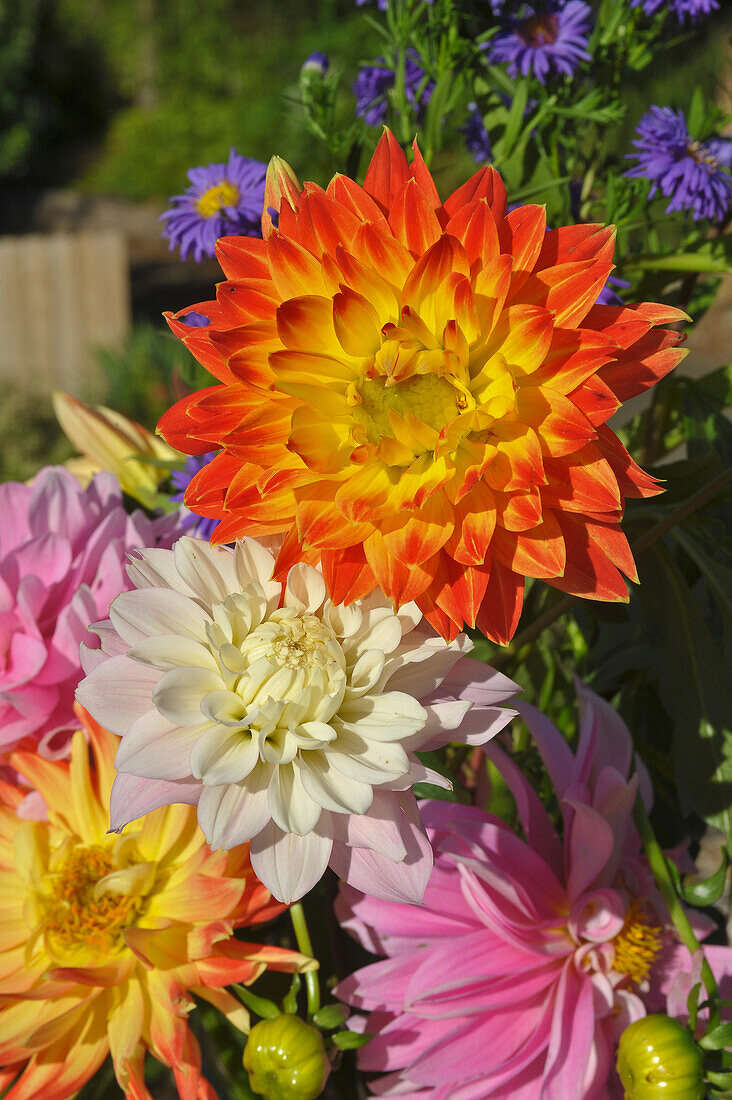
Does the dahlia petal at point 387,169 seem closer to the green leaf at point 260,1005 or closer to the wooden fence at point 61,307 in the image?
the green leaf at point 260,1005

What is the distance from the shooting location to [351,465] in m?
0.27

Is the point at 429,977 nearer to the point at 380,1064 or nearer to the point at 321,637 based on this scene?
the point at 380,1064

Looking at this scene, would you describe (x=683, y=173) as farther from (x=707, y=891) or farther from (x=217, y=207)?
(x=707, y=891)

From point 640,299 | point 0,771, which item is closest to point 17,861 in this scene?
point 0,771

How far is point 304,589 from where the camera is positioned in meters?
0.28

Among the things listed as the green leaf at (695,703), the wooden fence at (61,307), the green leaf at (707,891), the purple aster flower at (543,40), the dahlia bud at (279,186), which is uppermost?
the purple aster flower at (543,40)

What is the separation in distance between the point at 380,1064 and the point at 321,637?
0.20m

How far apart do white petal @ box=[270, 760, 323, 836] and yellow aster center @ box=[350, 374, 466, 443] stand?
4.3 inches

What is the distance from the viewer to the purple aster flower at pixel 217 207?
45cm

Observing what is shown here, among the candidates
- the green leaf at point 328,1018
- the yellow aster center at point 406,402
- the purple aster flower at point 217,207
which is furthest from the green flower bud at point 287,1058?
the purple aster flower at point 217,207

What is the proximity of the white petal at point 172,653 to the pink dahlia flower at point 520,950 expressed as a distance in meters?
0.12

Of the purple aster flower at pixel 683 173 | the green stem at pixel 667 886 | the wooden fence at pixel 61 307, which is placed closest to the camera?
the green stem at pixel 667 886

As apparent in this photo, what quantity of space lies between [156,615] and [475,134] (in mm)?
390

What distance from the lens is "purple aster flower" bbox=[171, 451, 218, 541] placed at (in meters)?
0.39
